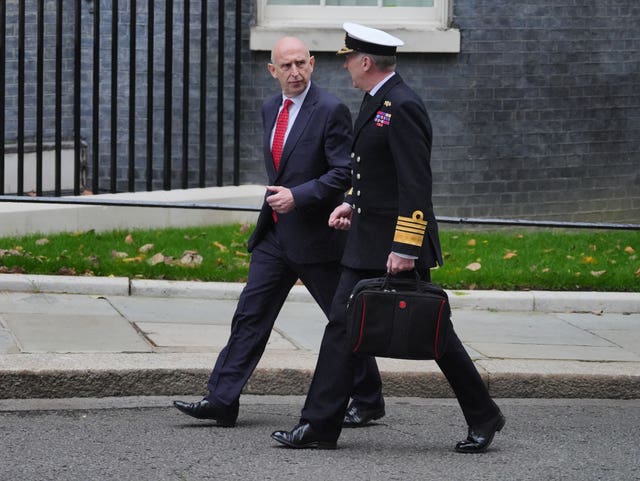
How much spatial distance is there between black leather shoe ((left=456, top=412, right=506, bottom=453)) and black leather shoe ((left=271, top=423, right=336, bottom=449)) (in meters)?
0.58

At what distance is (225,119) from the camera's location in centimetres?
1144

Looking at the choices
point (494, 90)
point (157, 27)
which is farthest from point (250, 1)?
point (494, 90)

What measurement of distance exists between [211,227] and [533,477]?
5.81 metres

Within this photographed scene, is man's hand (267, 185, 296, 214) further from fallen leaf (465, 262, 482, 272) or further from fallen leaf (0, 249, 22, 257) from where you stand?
fallen leaf (465, 262, 482, 272)

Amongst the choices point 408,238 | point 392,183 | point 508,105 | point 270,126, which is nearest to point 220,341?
point 270,126

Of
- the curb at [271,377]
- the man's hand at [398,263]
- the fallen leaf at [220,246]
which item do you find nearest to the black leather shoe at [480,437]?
the man's hand at [398,263]

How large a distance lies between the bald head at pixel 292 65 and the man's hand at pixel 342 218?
24.3 inches

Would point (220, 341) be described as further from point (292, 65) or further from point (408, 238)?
Result: point (408, 238)

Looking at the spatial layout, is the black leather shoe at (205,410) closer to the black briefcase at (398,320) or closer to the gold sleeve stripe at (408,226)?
the black briefcase at (398,320)

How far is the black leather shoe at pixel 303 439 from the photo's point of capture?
18.6ft

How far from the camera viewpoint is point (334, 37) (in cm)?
1149

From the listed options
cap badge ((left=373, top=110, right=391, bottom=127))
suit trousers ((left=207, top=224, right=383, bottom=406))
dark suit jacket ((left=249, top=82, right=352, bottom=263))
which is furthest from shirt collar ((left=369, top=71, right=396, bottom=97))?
suit trousers ((left=207, top=224, right=383, bottom=406))

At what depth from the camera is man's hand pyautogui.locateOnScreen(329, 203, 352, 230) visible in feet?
19.1

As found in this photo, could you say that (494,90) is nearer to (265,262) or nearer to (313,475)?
(265,262)
